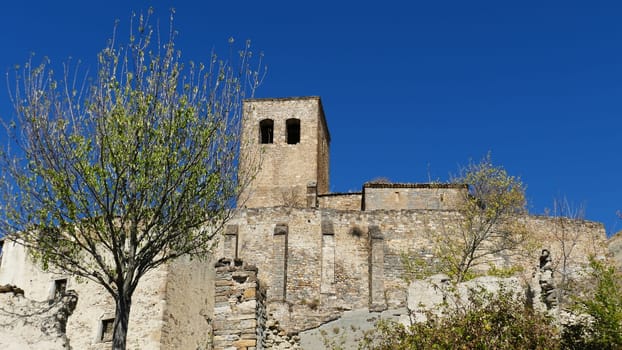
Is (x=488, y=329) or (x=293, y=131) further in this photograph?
(x=293, y=131)

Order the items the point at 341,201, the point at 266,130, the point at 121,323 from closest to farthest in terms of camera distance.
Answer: the point at 121,323
the point at 341,201
the point at 266,130

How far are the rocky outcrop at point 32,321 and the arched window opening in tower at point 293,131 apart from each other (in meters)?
30.6

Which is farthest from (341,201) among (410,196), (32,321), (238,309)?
(238,309)

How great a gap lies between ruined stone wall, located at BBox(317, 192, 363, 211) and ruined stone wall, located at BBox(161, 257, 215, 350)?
16791mm

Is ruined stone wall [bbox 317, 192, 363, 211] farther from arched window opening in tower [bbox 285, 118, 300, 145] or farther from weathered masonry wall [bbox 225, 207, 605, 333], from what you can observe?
arched window opening in tower [bbox 285, 118, 300, 145]

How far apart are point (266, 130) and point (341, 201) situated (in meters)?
8.56

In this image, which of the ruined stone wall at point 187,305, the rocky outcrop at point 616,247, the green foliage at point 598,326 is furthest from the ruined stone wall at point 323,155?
the green foliage at point 598,326

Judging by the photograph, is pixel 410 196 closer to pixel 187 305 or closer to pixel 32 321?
pixel 187 305

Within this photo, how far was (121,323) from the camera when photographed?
39.9 ft

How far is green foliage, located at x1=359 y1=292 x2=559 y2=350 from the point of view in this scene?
32.8ft

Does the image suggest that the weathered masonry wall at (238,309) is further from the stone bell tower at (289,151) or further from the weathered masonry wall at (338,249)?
the stone bell tower at (289,151)

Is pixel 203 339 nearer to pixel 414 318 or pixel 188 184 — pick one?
pixel 188 184

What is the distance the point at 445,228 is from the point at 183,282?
15.7 meters

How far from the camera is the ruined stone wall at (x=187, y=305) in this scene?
788 inches
